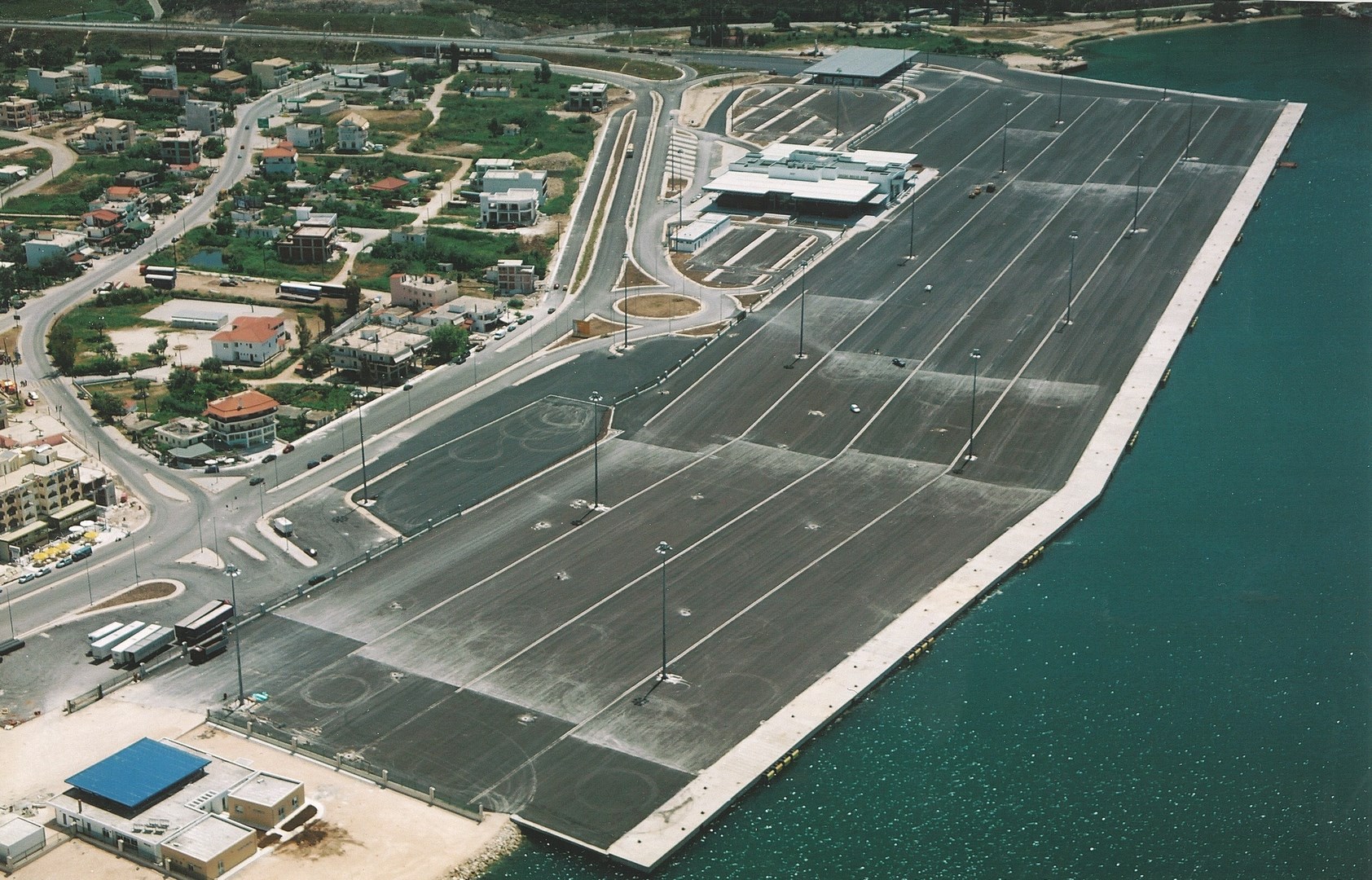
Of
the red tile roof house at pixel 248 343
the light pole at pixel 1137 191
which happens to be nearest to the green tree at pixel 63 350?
the red tile roof house at pixel 248 343

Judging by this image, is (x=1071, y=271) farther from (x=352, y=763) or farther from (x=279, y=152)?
(x=279, y=152)

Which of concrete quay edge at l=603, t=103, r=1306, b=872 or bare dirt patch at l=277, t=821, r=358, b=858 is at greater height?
concrete quay edge at l=603, t=103, r=1306, b=872

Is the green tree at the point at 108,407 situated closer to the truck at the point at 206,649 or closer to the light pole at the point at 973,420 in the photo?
the truck at the point at 206,649

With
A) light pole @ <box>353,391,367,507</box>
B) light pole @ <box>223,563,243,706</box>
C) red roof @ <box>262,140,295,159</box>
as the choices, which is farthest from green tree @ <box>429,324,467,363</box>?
red roof @ <box>262,140,295,159</box>

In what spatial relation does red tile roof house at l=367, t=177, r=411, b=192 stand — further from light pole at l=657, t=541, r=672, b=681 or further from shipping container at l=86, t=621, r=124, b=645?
shipping container at l=86, t=621, r=124, b=645

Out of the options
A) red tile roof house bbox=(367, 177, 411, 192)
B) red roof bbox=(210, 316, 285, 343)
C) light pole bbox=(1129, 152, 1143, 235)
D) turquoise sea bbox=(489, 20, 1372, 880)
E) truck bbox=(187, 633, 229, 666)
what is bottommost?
turquoise sea bbox=(489, 20, 1372, 880)

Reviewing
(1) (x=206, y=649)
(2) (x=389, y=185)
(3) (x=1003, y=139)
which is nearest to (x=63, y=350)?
(1) (x=206, y=649)

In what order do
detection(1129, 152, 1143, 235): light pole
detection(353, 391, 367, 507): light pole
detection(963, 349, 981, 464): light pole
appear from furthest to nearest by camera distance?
detection(1129, 152, 1143, 235): light pole < detection(963, 349, 981, 464): light pole < detection(353, 391, 367, 507): light pole
